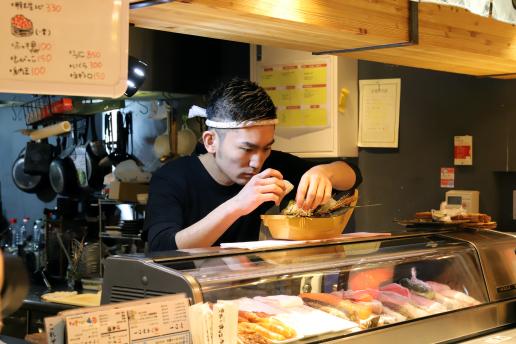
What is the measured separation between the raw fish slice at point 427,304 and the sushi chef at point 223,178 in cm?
49

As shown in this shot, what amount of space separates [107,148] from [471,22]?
4564mm

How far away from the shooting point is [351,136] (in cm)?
550

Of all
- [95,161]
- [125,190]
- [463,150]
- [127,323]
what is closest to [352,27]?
[127,323]

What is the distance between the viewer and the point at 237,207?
2.66 metres

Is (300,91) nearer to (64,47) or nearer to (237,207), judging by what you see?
(237,207)

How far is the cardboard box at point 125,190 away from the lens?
631cm

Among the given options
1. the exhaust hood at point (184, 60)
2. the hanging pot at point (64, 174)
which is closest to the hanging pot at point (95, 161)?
the hanging pot at point (64, 174)

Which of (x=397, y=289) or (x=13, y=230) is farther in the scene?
(x=13, y=230)

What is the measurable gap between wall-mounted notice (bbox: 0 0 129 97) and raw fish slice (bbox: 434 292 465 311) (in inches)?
57.5

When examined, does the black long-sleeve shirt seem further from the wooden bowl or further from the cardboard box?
the cardboard box

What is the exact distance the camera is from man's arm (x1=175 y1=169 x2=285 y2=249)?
2625 millimetres

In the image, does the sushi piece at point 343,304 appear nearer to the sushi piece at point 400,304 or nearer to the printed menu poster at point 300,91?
the sushi piece at point 400,304

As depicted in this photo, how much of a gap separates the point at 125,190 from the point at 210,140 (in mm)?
3282

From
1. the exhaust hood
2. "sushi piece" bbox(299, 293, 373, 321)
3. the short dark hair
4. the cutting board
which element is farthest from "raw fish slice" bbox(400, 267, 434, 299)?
the exhaust hood
